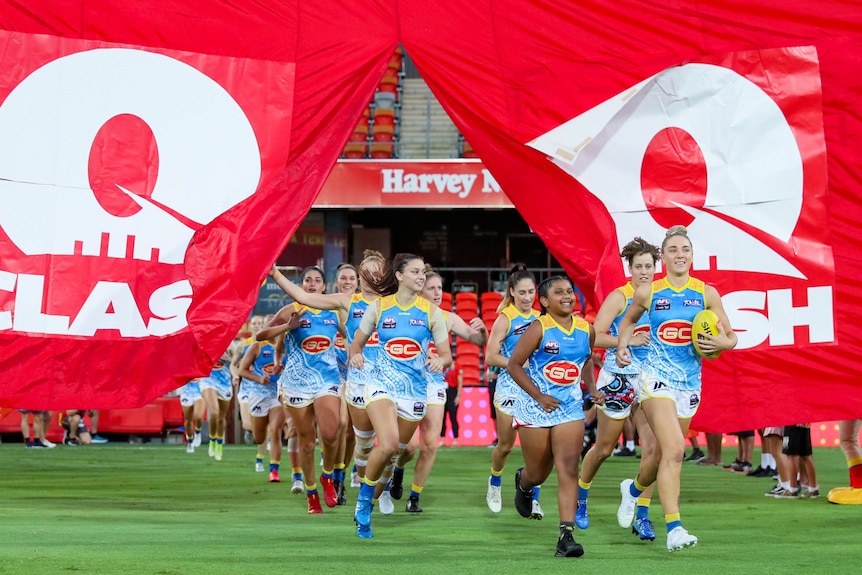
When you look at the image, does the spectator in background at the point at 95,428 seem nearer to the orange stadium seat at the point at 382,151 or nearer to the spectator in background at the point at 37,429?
the spectator in background at the point at 37,429

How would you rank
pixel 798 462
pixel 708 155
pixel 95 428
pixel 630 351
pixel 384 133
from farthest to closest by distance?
pixel 384 133, pixel 95 428, pixel 798 462, pixel 708 155, pixel 630 351

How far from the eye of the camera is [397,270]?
9.52 meters

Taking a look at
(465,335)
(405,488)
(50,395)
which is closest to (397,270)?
(465,335)

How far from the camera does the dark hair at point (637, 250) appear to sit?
10.1 metres

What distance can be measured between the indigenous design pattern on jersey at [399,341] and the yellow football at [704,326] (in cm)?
222

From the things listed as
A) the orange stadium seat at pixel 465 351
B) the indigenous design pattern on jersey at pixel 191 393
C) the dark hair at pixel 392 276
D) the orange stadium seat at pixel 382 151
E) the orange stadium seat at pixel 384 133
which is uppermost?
the orange stadium seat at pixel 384 133

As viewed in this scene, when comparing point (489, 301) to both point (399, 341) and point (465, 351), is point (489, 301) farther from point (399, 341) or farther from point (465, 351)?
point (399, 341)

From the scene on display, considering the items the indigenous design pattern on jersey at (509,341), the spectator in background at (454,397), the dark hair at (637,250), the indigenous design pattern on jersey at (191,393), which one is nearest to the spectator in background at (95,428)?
the indigenous design pattern on jersey at (191,393)

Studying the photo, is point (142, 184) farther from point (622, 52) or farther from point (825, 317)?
point (825, 317)

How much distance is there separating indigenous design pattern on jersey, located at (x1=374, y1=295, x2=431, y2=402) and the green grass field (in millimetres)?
1241

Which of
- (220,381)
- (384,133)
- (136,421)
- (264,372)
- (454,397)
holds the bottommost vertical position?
(136,421)

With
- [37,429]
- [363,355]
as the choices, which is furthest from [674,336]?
[37,429]

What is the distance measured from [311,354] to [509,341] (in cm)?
203

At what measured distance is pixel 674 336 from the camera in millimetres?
8484
